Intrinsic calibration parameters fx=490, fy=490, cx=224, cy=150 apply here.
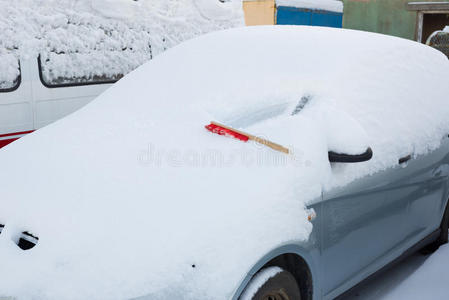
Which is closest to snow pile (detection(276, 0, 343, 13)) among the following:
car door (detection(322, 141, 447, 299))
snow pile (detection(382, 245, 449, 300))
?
car door (detection(322, 141, 447, 299))

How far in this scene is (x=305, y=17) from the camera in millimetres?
10195

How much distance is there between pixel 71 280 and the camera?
172 cm

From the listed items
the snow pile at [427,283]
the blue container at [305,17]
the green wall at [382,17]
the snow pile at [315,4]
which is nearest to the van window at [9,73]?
the snow pile at [427,283]

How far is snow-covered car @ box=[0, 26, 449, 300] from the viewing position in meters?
1.83

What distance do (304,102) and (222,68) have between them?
1.83 feet

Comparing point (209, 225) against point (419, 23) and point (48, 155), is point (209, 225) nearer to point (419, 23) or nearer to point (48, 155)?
point (48, 155)

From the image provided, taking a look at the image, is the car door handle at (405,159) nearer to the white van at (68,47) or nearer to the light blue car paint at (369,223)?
the light blue car paint at (369,223)

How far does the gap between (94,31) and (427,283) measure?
3.58 meters

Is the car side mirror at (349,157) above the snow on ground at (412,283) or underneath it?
above

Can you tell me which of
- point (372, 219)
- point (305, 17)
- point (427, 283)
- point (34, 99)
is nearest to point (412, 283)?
point (427, 283)

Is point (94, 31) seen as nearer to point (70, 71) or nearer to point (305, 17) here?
point (70, 71)

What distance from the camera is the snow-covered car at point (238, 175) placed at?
1.83m

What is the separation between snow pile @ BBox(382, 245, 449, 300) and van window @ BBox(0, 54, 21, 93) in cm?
333

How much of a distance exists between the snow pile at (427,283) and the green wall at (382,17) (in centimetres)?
1152
